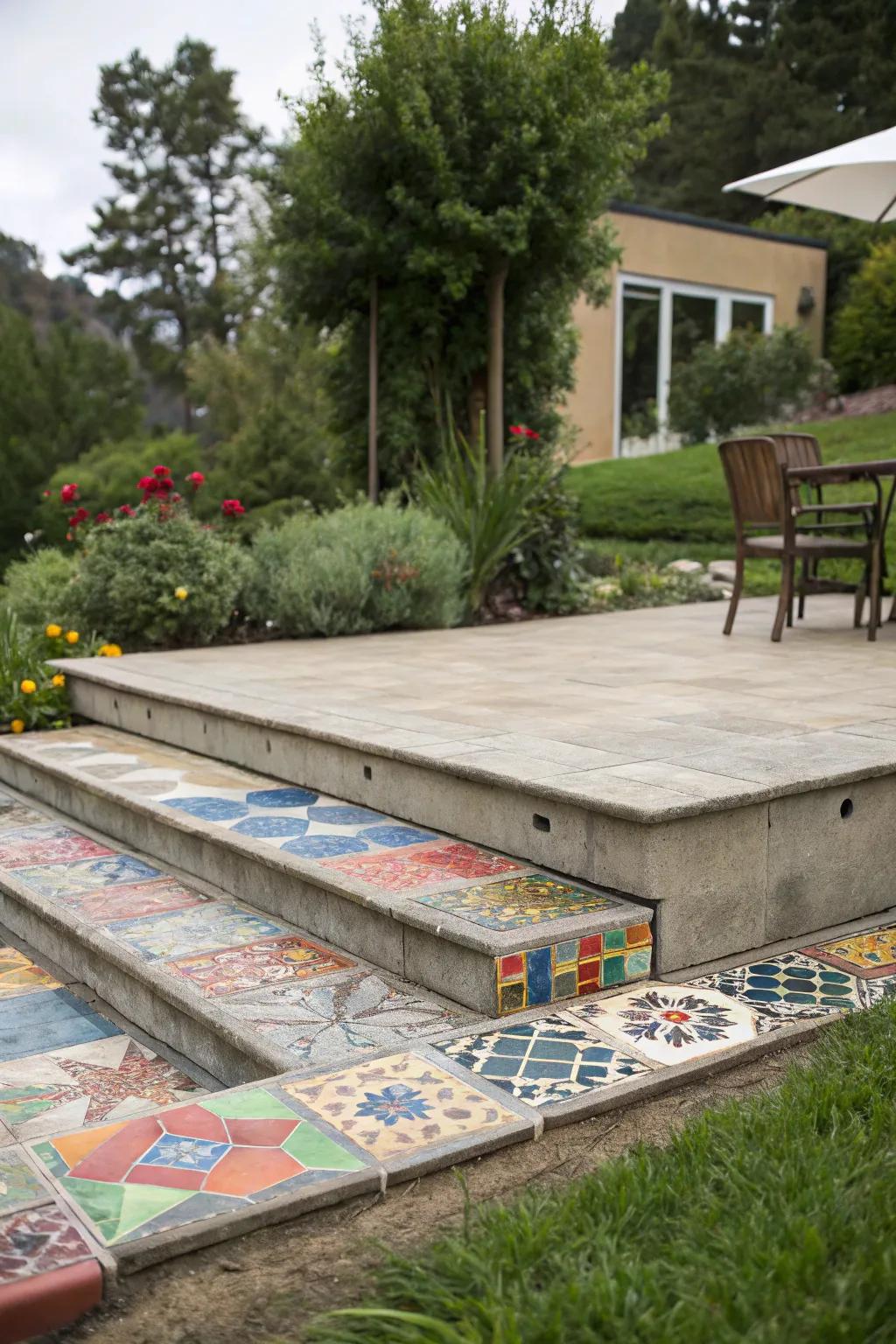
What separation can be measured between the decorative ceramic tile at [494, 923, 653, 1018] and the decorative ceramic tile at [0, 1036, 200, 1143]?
679mm

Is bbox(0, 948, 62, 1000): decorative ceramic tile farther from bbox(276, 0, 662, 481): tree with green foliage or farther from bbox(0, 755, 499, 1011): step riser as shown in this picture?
bbox(276, 0, 662, 481): tree with green foliage

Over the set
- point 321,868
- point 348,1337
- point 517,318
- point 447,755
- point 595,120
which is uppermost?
point 595,120

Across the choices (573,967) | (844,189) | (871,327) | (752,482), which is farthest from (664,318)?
(573,967)

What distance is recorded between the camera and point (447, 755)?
128 inches

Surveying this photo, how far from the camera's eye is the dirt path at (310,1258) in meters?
1.60

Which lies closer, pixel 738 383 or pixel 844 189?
pixel 844 189

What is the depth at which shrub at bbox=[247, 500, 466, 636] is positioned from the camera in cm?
645

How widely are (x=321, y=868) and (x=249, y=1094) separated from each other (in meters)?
0.88

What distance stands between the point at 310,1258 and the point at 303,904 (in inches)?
51.9

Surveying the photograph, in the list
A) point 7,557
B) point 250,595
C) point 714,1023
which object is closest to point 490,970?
point 714,1023

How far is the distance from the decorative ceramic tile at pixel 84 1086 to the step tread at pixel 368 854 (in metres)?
0.55

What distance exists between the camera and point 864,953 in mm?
2805

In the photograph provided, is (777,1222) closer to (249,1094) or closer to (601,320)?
(249,1094)

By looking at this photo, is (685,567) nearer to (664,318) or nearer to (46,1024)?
(46,1024)
